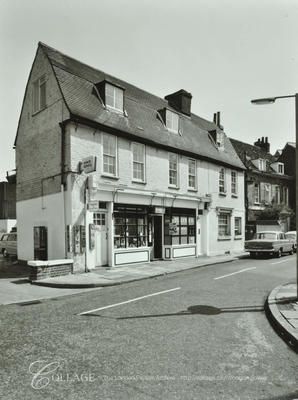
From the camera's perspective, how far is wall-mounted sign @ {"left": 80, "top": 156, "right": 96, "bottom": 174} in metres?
12.9

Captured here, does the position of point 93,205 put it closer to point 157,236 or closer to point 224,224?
point 157,236

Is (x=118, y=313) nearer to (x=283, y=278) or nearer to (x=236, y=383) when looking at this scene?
(x=236, y=383)

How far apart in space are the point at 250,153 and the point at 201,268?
22.9 metres

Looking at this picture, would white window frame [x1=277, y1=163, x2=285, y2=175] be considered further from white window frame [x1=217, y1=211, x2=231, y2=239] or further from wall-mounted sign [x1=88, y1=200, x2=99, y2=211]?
wall-mounted sign [x1=88, y1=200, x2=99, y2=211]

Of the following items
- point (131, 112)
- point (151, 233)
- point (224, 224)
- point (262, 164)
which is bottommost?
point (151, 233)

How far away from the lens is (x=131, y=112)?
1722 centimetres

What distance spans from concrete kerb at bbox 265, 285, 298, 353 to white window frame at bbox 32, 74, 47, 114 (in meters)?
13.3

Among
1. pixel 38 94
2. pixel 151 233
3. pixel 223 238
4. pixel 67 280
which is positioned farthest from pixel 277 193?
pixel 67 280

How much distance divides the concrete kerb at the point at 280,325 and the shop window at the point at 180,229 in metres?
10.1

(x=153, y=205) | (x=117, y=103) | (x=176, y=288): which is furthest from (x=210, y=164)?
(x=176, y=288)

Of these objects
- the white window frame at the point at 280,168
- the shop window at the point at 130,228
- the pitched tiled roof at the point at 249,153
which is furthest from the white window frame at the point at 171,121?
the white window frame at the point at 280,168

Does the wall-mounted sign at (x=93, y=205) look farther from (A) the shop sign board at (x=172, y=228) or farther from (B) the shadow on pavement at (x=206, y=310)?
(B) the shadow on pavement at (x=206, y=310)

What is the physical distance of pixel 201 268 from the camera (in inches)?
615

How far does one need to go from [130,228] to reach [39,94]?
327 inches
